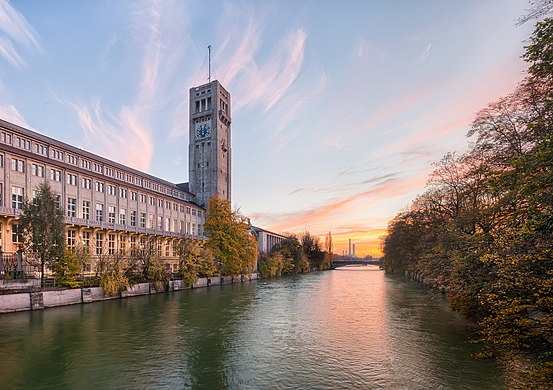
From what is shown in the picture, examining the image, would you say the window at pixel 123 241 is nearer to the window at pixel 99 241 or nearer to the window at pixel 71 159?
the window at pixel 99 241

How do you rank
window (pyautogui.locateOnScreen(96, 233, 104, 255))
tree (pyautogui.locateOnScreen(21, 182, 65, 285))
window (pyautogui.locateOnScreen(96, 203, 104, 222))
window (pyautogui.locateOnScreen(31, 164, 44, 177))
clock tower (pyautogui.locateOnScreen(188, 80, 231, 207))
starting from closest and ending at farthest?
tree (pyautogui.locateOnScreen(21, 182, 65, 285)), window (pyautogui.locateOnScreen(31, 164, 44, 177)), window (pyautogui.locateOnScreen(96, 233, 104, 255)), window (pyautogui.locateOnScreen(96, 203, 104, 222)), clock tower (pyautogui.locateOnScreen(188, 80, 231, 207))

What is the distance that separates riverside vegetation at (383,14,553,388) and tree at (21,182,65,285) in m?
41.2

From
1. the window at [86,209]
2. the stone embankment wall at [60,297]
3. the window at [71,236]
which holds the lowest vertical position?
the stone embankment wall at [60,297]

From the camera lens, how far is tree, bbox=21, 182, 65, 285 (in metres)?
38.3

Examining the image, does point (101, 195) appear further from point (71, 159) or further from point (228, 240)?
point (228, 240)

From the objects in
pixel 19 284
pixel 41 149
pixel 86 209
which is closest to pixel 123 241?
pixel 86 209

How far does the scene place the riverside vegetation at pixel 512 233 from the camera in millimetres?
11055

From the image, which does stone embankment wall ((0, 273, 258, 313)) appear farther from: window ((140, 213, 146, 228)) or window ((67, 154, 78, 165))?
window ((67, 154, 78, 165))

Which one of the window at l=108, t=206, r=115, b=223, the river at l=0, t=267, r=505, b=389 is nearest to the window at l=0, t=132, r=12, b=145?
the window at l=108, t=206, r=115, b=223

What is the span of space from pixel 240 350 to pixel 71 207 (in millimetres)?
47970

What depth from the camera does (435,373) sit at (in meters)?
16.1

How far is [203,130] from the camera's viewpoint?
110 meters

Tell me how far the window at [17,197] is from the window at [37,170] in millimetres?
3380

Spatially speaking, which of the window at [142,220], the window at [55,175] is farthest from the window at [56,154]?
the window at [142,220]
